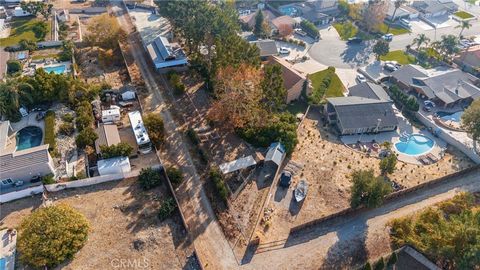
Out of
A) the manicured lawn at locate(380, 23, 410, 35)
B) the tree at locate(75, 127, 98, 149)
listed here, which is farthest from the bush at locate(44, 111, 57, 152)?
the manicured lawn at locate(380, 23, 410, 35)

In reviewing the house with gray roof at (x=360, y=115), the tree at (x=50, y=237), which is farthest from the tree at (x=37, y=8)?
the house with gray roof at (x=360, y=115)

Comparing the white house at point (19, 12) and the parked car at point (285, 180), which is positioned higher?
the white house at point (19, 12)

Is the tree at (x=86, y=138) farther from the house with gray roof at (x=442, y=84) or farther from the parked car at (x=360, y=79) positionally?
the house with gray roof at (x=442, y=84)

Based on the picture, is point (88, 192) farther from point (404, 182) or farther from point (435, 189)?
point (435, 189)

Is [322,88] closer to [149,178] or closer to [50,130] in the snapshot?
[149,178]

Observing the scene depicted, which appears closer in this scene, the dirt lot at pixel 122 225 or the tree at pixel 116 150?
the dirt lot at pixel 122 225

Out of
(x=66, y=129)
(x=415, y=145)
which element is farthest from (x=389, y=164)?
(x=66, y=129)
